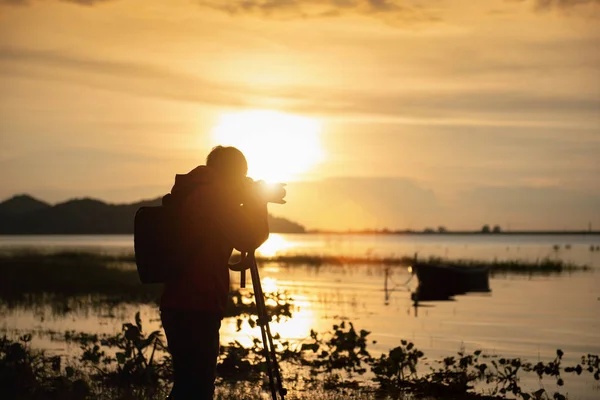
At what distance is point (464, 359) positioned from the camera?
40.7 feet

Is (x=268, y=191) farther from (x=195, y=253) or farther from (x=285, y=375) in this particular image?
(x=285, y=375)

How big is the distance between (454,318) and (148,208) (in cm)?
1880

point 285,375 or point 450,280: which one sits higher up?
point 285,375

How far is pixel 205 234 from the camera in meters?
5.60

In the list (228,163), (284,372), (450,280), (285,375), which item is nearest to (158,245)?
(228,163)

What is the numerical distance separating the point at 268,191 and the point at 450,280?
30.9m

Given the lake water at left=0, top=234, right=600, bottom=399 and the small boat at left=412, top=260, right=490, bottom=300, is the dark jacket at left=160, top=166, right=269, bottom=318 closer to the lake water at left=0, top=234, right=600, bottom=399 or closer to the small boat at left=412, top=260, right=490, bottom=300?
the lake water at left=0, top=234, right=600, bottom=399

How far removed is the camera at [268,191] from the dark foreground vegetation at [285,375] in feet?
14.8

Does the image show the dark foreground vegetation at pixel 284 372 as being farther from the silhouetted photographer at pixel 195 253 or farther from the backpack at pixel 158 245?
the backpack at pixel 158 245

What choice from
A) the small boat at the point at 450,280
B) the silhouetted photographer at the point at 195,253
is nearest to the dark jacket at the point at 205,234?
the silhouetted photographer at the point at 195,253

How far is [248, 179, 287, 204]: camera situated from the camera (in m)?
5.76

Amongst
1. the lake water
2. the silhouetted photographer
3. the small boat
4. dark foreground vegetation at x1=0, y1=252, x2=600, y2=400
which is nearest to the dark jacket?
the silhouetted photographer

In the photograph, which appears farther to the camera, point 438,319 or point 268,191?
point 438,319

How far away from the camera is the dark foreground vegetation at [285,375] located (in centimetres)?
995
